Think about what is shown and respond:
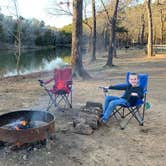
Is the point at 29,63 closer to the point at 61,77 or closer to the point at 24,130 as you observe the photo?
the point at 61,77

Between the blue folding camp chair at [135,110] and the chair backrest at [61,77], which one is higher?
the chair backrest at [61,77]

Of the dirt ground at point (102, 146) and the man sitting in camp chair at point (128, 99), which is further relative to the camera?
the man sitting in camp chair at point (128, 99)

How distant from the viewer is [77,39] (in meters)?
10.5

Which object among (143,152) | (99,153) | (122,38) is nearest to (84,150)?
(99,153)

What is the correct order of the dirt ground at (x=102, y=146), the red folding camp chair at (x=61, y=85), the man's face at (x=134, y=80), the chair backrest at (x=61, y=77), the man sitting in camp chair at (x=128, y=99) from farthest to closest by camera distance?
the chair backrest at (x=61, y=77), the red folding camp chair at (x=61, y=85), the man's face at (x=134, y=80), the man sitting in camp chair at (x=128, y=99), the dirt ground at (x=102, y=146)

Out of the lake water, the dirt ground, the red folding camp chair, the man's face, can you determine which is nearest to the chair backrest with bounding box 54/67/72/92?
the red folding camp chair

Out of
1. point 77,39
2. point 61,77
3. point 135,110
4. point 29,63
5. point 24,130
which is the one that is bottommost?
point 135,110

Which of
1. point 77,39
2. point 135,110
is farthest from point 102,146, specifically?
point 77,39

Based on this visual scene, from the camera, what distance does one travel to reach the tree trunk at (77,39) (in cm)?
1042

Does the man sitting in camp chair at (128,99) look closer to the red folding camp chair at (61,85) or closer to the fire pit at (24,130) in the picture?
the red folding camp chair at (61,85)

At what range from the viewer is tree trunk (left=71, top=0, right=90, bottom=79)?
10422 mm

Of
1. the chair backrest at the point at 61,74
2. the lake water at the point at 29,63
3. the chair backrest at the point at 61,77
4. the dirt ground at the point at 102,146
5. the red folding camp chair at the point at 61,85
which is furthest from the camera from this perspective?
the lake water at the point at 29,63

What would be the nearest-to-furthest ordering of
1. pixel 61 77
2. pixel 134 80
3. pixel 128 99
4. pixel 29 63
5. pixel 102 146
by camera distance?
pixel 102 146, pixel 128 99, pixel 134 80, pixel 61 77, pixel 29 63

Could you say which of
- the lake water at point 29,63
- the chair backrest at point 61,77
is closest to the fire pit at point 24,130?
the chair backrest at point 61,77
